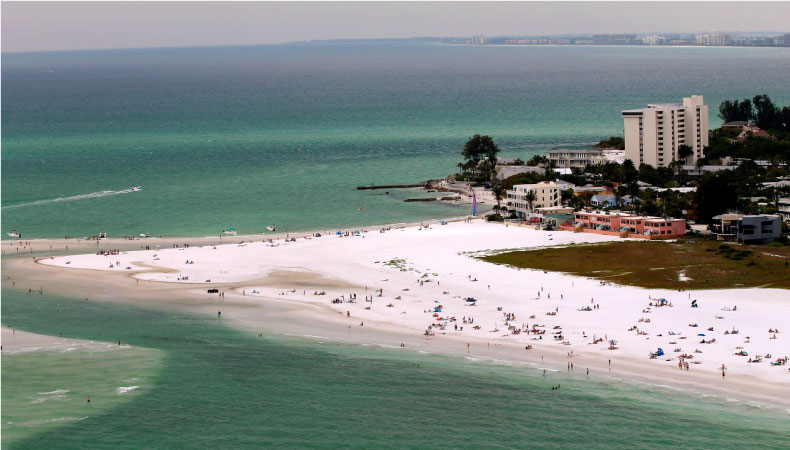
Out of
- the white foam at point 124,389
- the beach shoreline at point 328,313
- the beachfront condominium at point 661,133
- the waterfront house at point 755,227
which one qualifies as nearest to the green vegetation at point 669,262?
the waterfront house at point 755,227

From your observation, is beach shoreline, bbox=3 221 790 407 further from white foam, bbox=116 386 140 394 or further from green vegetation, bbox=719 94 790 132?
green vegetation, bbox=719 94 790 132

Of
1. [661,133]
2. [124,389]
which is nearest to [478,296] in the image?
[124,389]

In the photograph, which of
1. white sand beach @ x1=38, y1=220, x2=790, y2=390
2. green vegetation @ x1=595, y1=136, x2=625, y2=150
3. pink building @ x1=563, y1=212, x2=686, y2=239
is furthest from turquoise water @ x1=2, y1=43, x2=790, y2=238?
pink building @ x1=563, y1=212, x2=686, y2=239

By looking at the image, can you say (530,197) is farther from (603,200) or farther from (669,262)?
(669,262)

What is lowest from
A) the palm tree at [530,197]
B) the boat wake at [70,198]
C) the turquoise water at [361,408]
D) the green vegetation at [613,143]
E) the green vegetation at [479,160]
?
the turquoise water at [361,408]

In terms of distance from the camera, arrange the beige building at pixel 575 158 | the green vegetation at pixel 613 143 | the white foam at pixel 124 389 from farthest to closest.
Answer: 1. the green vegetation at pixel 613 143
2. the beige building at pixel 575 158
3. the white foam at pixel 124 389

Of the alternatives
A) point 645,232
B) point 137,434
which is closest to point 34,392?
point 137,434

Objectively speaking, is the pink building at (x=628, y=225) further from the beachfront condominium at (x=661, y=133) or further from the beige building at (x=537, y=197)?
the beachfront condominium at (x=661, y=133)
